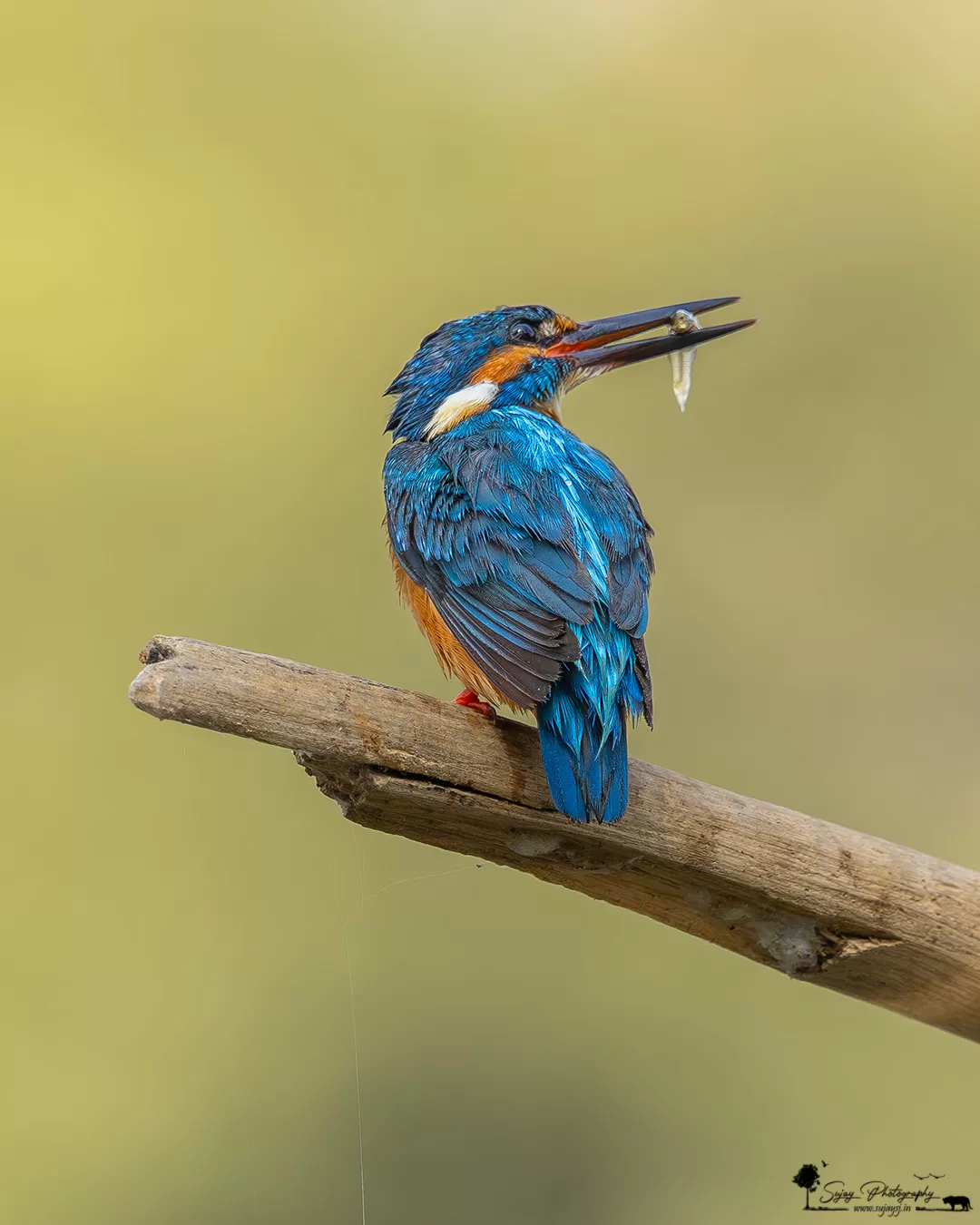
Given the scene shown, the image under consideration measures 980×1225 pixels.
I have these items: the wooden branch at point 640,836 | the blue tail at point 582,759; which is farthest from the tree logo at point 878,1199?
the blue tail at point 582,759

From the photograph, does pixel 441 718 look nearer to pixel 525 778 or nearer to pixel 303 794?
pixel 525 778

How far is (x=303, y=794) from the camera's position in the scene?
17.5 ft

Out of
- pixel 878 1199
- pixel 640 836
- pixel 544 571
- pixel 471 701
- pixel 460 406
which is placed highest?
pixel 460 406

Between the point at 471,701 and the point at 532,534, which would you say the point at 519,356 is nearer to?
the point at 532,534

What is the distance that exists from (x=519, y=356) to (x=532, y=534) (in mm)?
835

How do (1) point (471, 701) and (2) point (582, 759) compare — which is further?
(1) point (471, 701)

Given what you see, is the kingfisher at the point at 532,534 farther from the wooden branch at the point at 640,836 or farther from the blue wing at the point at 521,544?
the wooden branch at the point at 640,836

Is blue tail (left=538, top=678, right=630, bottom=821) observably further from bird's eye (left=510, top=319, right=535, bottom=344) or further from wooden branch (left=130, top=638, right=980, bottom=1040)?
bird's eye (left=510, top=319, right=535, bottom=344)

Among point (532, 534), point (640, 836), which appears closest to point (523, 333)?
point (532, 534)

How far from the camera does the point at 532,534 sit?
265 cm

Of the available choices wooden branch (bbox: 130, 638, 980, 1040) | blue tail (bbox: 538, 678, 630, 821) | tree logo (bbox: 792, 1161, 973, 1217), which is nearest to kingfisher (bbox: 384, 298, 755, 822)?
blue tail (bbox: 538, 678, 630, 821)

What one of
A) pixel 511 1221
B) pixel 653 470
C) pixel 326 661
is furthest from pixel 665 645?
pixel 511 1221

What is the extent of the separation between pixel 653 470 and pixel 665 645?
755 mm

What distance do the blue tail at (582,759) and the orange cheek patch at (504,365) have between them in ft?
3.79
